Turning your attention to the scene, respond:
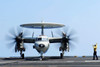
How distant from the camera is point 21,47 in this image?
169ft

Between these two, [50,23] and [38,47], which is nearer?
[38,47]

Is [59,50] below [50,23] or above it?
below

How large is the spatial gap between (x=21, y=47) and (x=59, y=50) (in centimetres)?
856

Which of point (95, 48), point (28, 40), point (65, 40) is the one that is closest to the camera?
point (95, 48)

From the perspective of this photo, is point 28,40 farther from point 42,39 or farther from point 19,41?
point 42,39

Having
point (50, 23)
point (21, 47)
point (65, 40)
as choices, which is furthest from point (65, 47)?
point (21, 47)

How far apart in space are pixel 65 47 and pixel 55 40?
4342 mm

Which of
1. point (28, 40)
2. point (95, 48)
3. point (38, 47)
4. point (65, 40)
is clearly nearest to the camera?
point (95, 48)

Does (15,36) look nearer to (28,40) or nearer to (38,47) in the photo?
(28,40)

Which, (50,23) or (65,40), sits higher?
(50,23)

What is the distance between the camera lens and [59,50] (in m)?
53.9

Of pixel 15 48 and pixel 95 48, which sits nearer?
pixel 95 48

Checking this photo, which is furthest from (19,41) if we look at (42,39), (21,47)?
(42,39)

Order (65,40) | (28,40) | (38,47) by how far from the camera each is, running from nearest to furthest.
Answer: (38,47)
(65,40)
(28,40)
